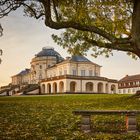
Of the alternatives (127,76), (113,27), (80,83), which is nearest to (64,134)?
(113,27)

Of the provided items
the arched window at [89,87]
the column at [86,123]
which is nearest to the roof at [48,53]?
the arched window at [89,87]

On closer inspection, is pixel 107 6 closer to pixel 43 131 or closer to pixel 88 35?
pixel 88 35

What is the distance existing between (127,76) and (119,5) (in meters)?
133

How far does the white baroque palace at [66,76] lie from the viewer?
11488cm

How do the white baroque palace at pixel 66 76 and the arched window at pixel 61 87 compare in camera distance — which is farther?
the arched window at pixel 61 87

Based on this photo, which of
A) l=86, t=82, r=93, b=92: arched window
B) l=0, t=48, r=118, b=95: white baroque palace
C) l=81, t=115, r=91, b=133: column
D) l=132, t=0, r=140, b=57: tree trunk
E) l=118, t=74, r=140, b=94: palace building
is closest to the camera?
l=81, t=115, r=91, b=133: column

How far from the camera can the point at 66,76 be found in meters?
112

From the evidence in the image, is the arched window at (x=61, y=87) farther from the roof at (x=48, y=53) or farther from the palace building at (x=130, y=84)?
the palace building at (x=130, y=84)

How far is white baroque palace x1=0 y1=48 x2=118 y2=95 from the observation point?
115 m

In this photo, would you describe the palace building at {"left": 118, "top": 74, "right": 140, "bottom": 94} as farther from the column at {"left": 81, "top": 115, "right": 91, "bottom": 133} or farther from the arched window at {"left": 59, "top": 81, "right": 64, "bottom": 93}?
the column at {"left": 81, "top": 115, "right": 91, "bottom": 133}

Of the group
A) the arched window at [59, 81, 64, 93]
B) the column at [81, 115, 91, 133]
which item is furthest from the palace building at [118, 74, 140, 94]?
the column at [81, 115, 91, 133]

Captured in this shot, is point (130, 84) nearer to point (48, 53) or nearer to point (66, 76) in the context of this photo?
point (48, 53)

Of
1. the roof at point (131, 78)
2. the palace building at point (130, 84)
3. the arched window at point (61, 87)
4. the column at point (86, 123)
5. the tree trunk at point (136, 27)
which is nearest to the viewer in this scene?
the column at point (86, 123)

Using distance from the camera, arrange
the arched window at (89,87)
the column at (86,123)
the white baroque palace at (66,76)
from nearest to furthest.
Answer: the column at (86,123) < the white baroque palace at (66,76) < the arched window at (89,87)
